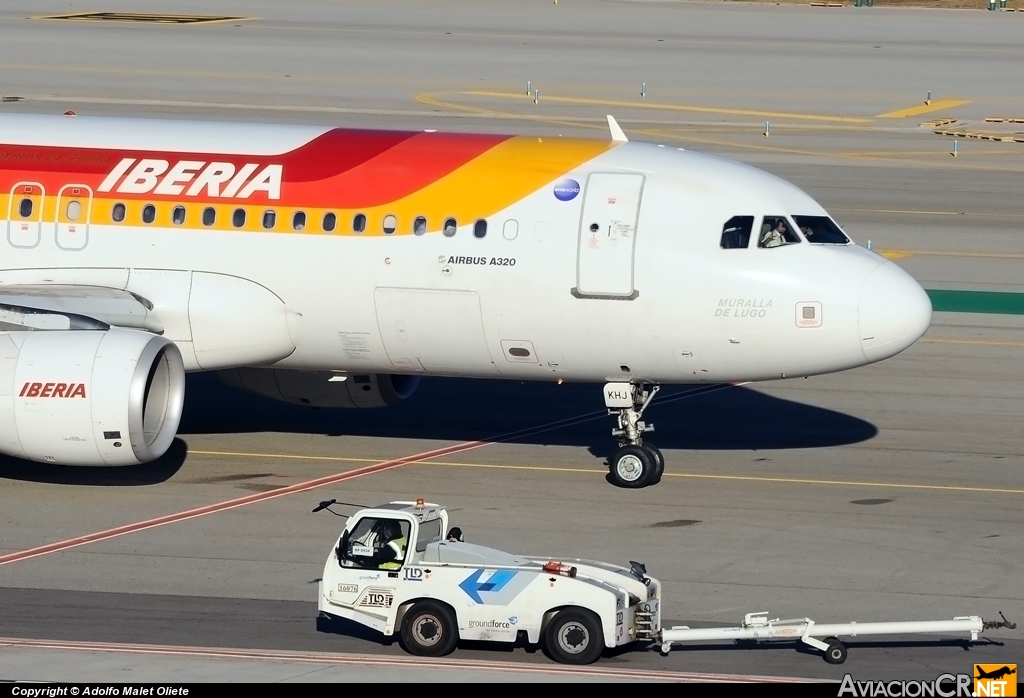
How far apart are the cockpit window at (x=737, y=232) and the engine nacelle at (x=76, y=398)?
754cm

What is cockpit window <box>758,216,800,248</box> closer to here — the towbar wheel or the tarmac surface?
the tarmac surface

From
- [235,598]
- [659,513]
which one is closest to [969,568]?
[659,513]

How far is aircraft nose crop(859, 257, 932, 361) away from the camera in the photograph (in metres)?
22.3

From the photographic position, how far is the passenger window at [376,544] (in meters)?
17.3

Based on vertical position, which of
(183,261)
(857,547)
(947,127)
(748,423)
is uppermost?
(947,127)

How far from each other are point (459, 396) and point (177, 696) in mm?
14647

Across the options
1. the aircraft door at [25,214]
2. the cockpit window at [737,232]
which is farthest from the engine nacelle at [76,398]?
the cockpit window at [737,232]

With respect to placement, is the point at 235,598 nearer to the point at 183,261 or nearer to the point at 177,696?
the point at 177,696

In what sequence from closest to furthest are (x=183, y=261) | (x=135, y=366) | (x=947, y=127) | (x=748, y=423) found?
(x=135, y=366)
(x=183, y=261)
(x=748, y=423)
(x=947, y=127)

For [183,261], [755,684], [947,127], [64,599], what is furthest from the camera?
[947,127]

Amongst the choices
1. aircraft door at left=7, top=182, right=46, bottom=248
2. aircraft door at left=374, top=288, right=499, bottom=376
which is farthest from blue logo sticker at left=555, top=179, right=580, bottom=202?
aircraft door at left=7, top=182, right=46, bottom=248

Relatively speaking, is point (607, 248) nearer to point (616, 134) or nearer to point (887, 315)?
point (616, 134)

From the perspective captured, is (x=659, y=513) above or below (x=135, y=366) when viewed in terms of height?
below

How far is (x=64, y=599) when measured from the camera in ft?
62.3
